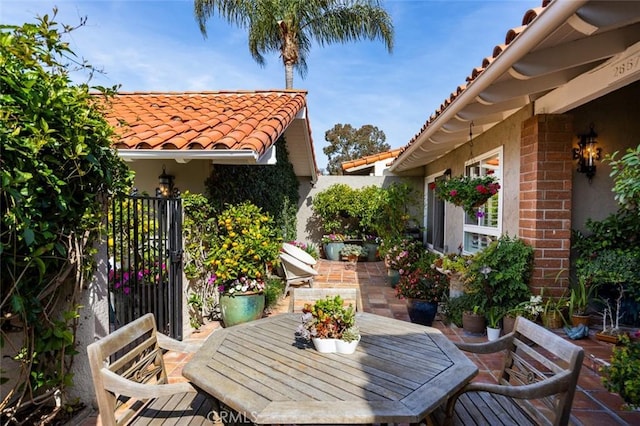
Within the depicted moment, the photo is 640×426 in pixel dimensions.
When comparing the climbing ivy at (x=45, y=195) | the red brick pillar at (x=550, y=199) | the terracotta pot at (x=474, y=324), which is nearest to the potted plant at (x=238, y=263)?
the climbing ivy at (x=45, y=195)

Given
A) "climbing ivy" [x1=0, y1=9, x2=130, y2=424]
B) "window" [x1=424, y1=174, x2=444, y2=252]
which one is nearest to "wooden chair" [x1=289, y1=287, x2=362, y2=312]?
"climbing ivy" [x1=0, y1=9, x2=130, y2=424]

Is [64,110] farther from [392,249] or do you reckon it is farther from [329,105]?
[329,105]

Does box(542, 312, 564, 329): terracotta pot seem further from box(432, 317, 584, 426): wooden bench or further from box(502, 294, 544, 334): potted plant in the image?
box(432, 317, 584, 426): wooden bench

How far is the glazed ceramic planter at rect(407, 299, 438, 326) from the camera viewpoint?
4.57 metres

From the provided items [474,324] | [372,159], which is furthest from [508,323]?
[372,159]

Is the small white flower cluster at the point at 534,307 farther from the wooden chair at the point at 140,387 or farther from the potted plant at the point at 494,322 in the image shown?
the wooden chair at the point at 140,387

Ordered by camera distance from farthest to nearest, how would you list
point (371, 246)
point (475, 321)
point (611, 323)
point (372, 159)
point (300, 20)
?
point (372, 159) < point (300, 20) < point (371, 246) < point (475, 321) < point (611, 323)

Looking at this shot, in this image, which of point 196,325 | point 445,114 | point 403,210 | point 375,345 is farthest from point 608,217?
point 403,210

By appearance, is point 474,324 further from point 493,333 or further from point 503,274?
point 503,274

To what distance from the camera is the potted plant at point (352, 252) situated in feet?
31.8

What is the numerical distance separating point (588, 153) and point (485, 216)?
1723 millimetres

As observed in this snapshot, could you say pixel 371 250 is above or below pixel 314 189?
below

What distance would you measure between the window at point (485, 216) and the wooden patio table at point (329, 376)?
114 inches

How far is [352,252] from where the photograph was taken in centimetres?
969
